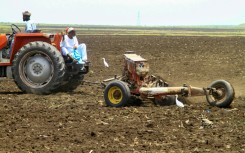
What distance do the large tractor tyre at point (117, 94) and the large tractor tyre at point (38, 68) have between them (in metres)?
1.88

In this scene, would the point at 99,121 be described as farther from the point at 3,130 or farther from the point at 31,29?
the point at 31,29

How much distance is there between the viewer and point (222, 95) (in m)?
8.88

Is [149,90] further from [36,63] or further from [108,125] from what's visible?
[36,63]

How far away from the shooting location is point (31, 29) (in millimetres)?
11336

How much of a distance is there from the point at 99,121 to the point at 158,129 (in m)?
1.07

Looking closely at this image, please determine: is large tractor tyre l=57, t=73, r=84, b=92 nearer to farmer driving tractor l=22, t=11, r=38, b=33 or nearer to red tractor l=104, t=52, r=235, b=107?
farmer driving tractor l=22, t=11, r=38, b=33

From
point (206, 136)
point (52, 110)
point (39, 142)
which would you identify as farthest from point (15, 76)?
point (206, 136)

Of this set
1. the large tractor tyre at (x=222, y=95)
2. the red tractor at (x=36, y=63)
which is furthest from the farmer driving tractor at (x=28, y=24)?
the large tractor tyre at (x=222, y=95)

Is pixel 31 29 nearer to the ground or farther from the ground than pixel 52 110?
farther from the ground

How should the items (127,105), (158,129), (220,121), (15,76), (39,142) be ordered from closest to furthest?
(39,142) < (158,129) < (220,121) < (127,105) < (15,76)

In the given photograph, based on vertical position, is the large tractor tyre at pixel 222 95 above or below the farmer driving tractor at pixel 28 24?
below

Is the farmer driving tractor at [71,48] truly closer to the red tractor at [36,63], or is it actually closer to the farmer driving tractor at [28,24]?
the red tractor at [36,63]

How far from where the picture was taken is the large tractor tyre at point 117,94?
8.80 m

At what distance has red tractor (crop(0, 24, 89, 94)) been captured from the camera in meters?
10.6
